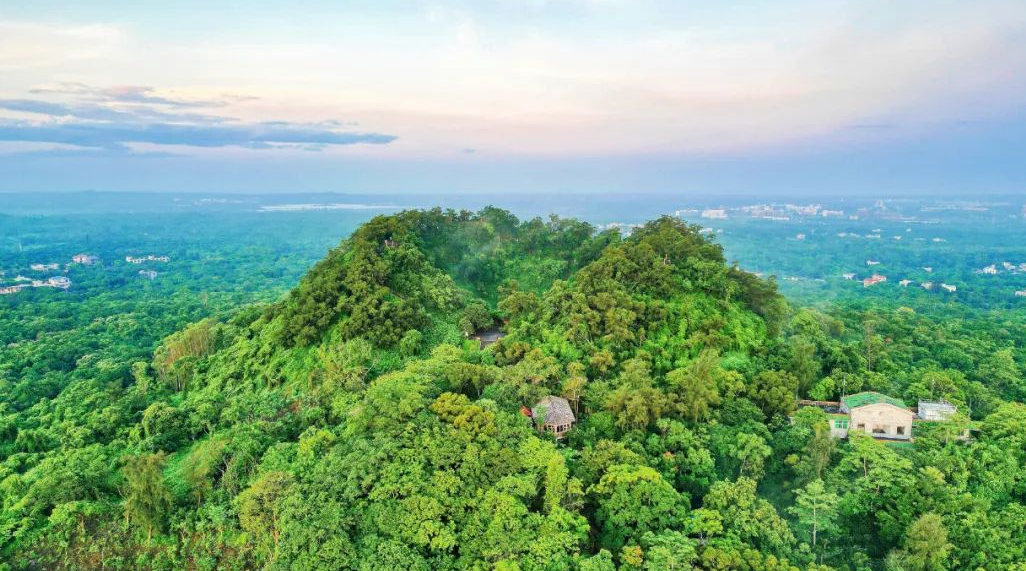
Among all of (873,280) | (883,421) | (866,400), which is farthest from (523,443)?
(873,280)

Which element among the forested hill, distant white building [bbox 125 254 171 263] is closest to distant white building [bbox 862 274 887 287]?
the forested hill

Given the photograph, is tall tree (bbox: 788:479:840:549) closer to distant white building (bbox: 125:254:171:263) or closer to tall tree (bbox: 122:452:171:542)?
tall tree (bbox: 122:452:171:542)

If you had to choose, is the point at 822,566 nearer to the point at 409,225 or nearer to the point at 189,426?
the point at 189,426

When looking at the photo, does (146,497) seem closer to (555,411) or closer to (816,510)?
(555,411)

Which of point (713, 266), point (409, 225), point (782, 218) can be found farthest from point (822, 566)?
point (782, 218)

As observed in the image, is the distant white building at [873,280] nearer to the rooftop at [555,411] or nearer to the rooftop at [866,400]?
the rooftop at [866,400]

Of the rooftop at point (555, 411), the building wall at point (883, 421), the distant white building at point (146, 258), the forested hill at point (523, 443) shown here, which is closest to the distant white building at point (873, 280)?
the forested hill at point (523, 443)
